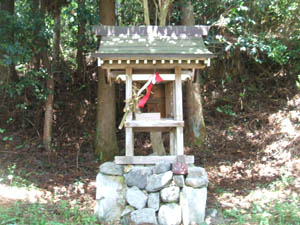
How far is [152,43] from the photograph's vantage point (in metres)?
5.41

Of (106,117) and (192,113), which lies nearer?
(106,117)

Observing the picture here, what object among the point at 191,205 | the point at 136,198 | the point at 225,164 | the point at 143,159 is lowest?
the point at 225,164

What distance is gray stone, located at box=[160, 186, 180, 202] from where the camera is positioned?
498 cm

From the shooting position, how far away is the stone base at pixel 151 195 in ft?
16.3

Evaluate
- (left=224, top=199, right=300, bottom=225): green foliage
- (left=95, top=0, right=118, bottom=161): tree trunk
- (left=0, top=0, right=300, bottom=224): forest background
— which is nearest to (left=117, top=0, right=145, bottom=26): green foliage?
(left=0, top=0, right=300, bottom=224): forest background

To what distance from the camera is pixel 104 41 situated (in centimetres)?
543

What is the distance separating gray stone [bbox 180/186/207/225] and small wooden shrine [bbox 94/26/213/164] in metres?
0.55

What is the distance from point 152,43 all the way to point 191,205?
9.84ft

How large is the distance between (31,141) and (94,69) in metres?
3.63

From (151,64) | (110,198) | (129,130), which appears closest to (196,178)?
(129,130)

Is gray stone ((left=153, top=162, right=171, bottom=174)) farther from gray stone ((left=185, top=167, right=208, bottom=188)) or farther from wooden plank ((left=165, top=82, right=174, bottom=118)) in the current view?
wooden plank ((left=165, top=82, right=174, bottom=118))

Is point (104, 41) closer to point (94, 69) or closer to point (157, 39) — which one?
point (157, 39)

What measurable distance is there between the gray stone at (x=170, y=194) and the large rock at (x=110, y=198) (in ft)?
2.30

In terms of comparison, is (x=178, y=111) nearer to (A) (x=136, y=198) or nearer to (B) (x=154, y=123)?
(B) (x=154, y=123)
